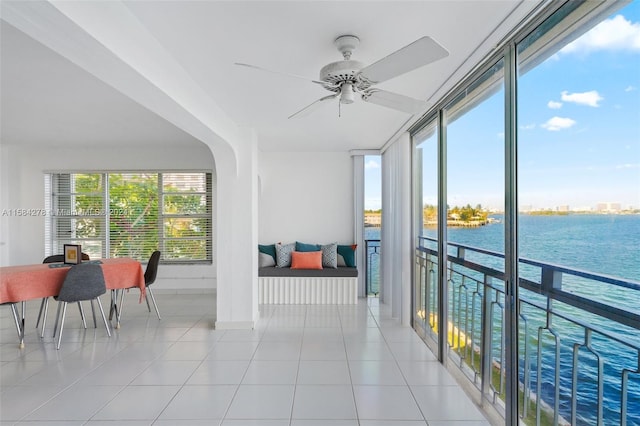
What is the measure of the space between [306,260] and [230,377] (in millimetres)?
2841

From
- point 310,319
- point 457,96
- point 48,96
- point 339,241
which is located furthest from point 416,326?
point 48,96

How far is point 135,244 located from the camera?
21.3ft

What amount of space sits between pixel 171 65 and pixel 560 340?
9.48 feet

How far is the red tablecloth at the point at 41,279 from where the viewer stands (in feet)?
12.3

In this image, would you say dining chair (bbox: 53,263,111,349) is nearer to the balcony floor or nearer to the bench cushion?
the balcony floor

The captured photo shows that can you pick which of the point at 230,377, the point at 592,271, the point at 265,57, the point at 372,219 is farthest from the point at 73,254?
the point at 592,271

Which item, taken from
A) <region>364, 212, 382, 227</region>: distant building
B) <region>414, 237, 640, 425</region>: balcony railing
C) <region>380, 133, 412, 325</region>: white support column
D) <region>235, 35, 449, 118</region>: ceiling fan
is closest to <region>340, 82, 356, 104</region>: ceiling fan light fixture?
<region>235, 35, 449, 118</region>: ceiling fan

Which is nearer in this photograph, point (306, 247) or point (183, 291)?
point (306, 247)

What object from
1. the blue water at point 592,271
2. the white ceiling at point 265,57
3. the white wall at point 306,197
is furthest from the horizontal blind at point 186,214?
the blue water at point 592,271

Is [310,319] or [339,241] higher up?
[339,241]

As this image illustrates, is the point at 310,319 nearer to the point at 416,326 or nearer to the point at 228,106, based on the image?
the point at 416,326

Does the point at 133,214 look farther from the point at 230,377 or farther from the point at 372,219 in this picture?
the point at 230,377

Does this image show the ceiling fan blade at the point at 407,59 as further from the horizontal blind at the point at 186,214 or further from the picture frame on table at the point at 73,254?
the horizontal blind at the point at 186,214

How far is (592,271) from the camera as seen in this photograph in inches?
64.0
